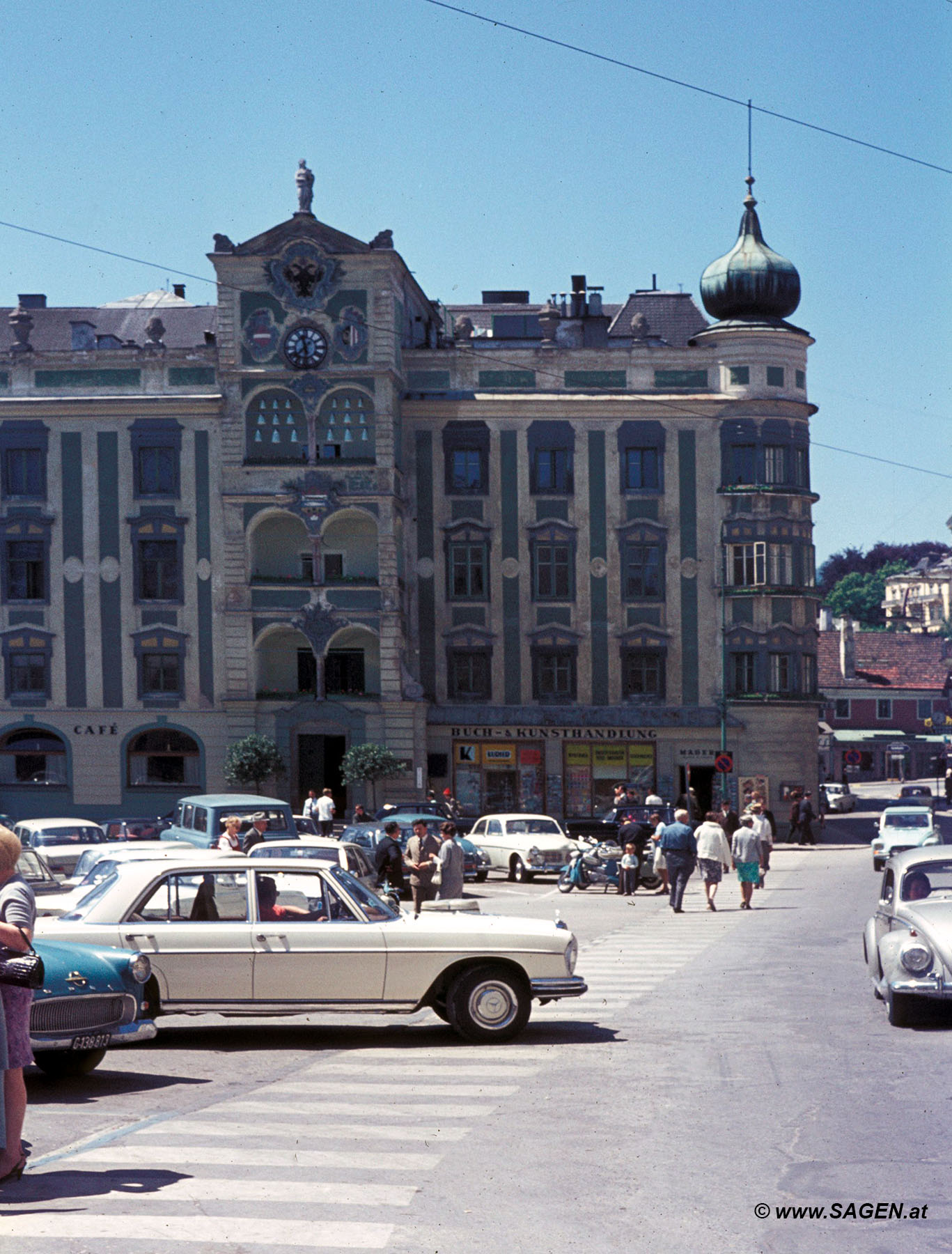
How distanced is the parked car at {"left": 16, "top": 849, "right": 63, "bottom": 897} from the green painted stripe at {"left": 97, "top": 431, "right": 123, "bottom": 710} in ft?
98.3

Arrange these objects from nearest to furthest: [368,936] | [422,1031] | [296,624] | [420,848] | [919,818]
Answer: [368,936] < [422,1031] < [420,848] < [919,818] < [296,624]

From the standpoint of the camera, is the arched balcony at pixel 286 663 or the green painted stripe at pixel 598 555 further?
the green painted stripe at pixel 598 555

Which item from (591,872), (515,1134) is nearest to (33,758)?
(591,872)

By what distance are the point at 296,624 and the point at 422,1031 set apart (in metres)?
41.5

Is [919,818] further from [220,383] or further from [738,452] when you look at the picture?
[220,383]

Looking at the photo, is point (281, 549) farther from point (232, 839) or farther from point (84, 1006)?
point (84, 1006)

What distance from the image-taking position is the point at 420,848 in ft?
87.0

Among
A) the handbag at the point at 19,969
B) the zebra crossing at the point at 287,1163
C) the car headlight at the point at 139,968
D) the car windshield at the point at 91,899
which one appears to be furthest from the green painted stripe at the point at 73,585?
the handbag at the point at 19,969

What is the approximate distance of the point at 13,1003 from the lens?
8.15 meters

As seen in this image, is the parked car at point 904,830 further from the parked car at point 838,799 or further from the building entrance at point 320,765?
→ the parked car at point 838,799

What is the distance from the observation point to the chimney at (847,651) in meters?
112

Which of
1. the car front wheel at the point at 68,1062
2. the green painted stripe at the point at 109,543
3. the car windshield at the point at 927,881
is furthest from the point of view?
the green painted stripe at the point at 109,543

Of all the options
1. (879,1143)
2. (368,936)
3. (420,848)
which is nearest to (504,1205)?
(879,1143)

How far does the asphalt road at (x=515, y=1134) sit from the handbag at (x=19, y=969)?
1028mm
